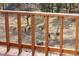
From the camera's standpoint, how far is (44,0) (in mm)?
1791

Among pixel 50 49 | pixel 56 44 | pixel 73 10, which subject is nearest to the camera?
→ pixel 50 49

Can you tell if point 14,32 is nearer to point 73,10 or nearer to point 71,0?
point 73,10

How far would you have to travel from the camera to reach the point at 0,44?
2.66 meters

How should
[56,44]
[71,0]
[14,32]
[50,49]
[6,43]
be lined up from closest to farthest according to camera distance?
1. [71,0]
2. [50,49]
3. [6,43]
4. [56,44]
5. [14,32]

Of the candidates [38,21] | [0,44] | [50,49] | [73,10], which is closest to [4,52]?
[0,44]

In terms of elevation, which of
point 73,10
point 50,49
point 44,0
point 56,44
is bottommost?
point 56,44

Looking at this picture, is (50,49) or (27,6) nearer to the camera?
(50,49)

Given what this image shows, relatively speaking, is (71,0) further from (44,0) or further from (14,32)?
(14,32)

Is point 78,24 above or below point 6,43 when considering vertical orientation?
above

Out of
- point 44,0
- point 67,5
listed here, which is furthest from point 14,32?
point 44,0

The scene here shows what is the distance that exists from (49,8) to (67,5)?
22.7 inches

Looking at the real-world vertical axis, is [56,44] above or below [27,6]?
below

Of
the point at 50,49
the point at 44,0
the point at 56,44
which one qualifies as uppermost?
the point at 44,0

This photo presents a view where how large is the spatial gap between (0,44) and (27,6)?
1831mm
